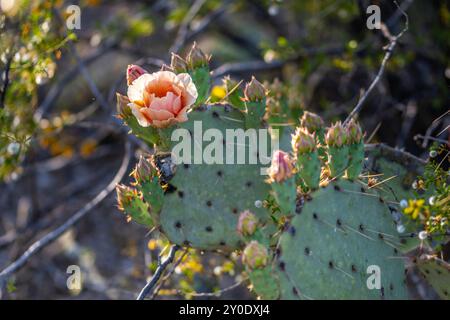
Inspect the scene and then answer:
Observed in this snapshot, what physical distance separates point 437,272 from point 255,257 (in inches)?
38.9

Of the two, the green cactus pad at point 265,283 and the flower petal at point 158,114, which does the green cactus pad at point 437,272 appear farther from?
the flower petal at point 158,114

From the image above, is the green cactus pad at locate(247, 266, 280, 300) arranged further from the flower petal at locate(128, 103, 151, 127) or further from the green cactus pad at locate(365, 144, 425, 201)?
the green cactus pad at locate(365, 144, 425, 201)

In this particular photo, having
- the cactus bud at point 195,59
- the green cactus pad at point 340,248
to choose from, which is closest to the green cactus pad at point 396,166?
the green cactus pad at point 340,248

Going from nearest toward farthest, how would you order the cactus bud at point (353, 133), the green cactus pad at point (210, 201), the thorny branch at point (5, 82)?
1. the cactus bud at point (353, 133)
2. the green cactus pad at point (210, 201)
3. the thorny branch at point (5, 82)

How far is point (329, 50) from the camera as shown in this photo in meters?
4.50

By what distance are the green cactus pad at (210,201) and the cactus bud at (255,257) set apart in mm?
479

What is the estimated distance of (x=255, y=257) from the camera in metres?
1.93

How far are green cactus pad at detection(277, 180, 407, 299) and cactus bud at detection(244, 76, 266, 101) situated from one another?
0.50 meters

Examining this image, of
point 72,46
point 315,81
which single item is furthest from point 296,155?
point 315,81

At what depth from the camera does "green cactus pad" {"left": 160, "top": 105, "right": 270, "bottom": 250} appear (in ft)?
7.98

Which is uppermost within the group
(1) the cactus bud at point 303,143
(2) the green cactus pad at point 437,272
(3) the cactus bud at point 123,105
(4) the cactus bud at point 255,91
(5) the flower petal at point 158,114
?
(4) the cactus bud at point 255,91

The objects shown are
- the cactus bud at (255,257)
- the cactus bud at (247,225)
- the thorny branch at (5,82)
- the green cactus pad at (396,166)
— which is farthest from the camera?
the thorny branch at (5,82)

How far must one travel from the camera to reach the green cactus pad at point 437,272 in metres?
2.51
